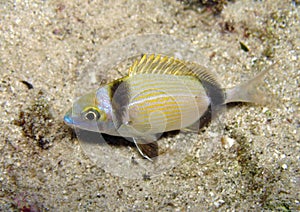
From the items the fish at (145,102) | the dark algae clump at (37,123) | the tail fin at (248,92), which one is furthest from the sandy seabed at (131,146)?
the fish at (145,102)

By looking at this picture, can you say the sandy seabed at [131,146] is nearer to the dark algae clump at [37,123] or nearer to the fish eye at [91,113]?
the dark algae clump at [37,123]

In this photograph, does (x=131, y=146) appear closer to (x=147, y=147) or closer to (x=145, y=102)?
(x=147, y=147)

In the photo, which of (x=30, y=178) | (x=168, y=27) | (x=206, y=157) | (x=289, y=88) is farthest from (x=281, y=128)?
(x=30, y=178)

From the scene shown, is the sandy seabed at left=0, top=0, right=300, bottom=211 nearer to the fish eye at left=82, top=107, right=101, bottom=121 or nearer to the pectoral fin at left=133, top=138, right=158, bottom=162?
the pectoral fin at left=133, top=138, right=158, bottom=162

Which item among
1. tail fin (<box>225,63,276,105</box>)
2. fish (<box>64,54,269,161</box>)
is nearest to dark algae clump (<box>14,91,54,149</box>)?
fish (<box>64,54,269,161</box>)

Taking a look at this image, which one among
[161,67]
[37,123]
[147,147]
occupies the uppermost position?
[161,67]

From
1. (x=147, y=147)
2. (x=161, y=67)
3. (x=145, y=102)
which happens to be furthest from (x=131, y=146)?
(x=161, y=67)
